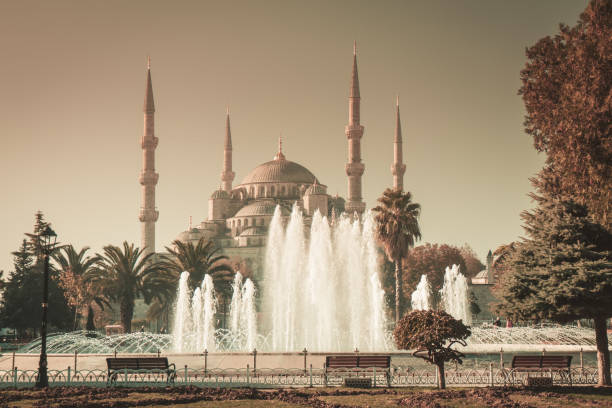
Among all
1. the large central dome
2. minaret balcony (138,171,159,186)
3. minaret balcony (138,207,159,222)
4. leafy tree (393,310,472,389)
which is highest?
the large central dome

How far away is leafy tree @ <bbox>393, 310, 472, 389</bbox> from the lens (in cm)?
1462

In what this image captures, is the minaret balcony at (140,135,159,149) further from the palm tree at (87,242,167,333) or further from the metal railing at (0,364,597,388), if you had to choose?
the metal railing at (0,364,597,388)

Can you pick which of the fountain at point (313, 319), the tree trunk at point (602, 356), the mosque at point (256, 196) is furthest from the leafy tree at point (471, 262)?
the tree trunk at point (602, 356)

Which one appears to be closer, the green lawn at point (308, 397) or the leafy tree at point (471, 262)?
→ the green lawn at point (308, 397)

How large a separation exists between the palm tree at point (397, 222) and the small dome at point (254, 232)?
44.4 metres

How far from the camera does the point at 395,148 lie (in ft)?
238

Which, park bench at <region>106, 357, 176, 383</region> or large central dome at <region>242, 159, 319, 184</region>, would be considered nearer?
park bench at <region>106, 357, 176, 383</region>

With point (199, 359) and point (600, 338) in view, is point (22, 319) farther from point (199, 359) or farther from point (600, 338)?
point (600, 338)

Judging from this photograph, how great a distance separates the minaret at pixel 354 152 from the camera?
66.0 meters

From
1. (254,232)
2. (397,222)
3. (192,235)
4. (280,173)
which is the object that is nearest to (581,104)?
(397,222)

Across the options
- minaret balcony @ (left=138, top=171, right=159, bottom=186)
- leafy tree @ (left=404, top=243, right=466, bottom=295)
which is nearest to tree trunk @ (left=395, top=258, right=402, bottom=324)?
leafy tree @ (left=404, top=243, right=466, bottom=295)

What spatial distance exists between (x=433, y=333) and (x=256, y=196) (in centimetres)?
7509

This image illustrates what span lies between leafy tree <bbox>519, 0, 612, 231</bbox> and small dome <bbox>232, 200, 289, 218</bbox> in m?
65.3

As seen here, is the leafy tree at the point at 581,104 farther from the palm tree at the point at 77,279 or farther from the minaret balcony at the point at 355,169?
the minaret balcony at the point at 355,169
